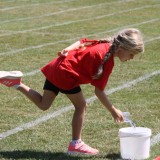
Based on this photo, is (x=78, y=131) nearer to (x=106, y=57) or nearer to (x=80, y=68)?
(x=80, y=68)

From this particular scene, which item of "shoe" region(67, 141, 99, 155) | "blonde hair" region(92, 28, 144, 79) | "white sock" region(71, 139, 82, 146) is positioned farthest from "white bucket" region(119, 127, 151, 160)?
"blonde hair" region(92, 28, 144, 79)

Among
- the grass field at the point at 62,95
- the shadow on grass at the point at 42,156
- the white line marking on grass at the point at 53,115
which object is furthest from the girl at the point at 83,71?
the white line marking on grass at the point at 53,115

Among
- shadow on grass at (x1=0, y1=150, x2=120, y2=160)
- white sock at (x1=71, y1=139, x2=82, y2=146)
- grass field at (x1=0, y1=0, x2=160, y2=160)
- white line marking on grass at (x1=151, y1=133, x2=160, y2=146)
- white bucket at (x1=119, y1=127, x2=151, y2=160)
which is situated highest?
white bucket at (x1=119, y1=127, x2=151, y2=160)

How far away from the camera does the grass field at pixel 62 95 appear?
6.13m

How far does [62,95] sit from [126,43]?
9.70ft

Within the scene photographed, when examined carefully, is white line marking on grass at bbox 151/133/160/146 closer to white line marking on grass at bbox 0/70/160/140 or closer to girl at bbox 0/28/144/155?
white line marking on grass at bbox 0/70/160/140

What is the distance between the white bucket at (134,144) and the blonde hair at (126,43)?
2.08ft

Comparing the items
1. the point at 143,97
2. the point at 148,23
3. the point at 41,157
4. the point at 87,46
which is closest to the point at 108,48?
the point at 87,46

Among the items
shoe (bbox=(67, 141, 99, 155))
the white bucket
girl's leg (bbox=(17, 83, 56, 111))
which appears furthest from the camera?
girl's leg (bbox=(17, 83, 56, 111))

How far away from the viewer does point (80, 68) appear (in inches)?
225

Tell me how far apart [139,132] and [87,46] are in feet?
3.41

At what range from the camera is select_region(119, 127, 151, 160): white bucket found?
5.50 meters

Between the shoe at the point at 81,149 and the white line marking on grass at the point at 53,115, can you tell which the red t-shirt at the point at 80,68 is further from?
the white line marking on grass at the point at 53,115

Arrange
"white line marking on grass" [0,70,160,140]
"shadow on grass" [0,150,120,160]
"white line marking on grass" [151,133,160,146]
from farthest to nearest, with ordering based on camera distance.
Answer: "white line marking on grass" [0,70,160,140]
"white line marking on grass" [151,133,160,146]
"shadow on grass" [0,150,120,160]
